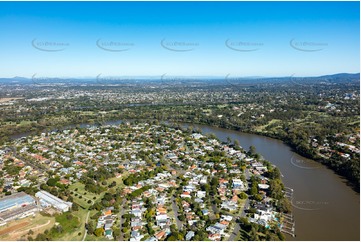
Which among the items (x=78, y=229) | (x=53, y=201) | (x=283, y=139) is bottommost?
(x=78, y=229)

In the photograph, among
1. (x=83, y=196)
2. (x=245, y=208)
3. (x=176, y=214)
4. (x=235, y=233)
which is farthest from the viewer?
(x=83, y=196)

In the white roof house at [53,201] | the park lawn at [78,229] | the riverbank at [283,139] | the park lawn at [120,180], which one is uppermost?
the riverbank at [283,139]

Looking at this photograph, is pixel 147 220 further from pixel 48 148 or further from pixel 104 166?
pixel 48 148

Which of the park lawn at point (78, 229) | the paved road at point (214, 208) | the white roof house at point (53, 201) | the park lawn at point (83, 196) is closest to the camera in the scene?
the park lawn at point (78, 229)

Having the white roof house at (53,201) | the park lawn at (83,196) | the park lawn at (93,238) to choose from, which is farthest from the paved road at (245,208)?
the white roof house at (53,201)

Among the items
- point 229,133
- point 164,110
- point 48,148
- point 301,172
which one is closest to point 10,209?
point 48,148

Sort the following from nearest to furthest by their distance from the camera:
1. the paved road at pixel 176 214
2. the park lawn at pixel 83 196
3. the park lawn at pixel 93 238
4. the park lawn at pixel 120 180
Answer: the park lawn at pixel 93 238
the paved road at pixel 176 214
the park lawn at pixel 83 196
the park lawn at pixel 120 180

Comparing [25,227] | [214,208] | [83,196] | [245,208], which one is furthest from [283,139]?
[25,227]

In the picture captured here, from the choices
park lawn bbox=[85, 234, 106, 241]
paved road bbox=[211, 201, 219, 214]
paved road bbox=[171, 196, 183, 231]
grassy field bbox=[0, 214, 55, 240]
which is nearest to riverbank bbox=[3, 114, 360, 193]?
paved road bbox=[211, 201, 219, 214]

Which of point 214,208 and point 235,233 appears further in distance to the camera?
point 214,208

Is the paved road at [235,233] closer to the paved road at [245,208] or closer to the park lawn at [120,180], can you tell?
the paved road at [245,208]

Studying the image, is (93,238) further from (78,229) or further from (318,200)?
(318,200)

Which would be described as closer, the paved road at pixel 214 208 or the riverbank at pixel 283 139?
the paved road at pixel 214 208
